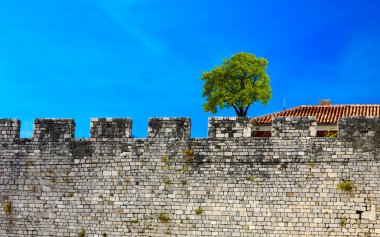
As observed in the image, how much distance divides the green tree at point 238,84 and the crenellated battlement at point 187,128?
23.1 meters

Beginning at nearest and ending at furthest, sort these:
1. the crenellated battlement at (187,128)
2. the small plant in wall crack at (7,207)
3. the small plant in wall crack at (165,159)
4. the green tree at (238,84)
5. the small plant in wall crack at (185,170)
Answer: the crenellated battlement at (187,128), the small plant in wall crack at (185,170), the small plant in wall crack at (165,159), the small plant in wall crack at (7,207), the green tree at (238,84)

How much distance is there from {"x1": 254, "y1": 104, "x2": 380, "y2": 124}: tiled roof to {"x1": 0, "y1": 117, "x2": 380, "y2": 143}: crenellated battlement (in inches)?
775

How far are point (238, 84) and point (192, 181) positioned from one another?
25272 mm

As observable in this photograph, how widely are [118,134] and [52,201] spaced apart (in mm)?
3104

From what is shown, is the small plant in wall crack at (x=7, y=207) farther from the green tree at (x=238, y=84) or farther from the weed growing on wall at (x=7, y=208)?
the green tree at (x=238, y=84)

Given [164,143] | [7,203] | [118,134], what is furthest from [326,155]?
[7,203]

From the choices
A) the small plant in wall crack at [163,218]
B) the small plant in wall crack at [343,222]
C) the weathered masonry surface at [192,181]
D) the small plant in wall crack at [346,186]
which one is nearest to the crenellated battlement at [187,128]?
the weathered masonry surface at [192,181]

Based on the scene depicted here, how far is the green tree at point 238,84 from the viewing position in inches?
1574

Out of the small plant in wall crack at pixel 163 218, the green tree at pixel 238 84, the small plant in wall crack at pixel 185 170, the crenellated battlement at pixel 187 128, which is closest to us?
the crenellated battlement at pixel 187 128

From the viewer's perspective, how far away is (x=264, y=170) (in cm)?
1563

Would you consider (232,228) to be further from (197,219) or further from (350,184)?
(350,184)

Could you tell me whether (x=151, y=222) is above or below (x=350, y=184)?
below

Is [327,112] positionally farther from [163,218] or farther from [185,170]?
[163,218]

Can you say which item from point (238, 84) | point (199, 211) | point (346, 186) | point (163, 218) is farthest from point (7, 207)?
point (238, 84)
